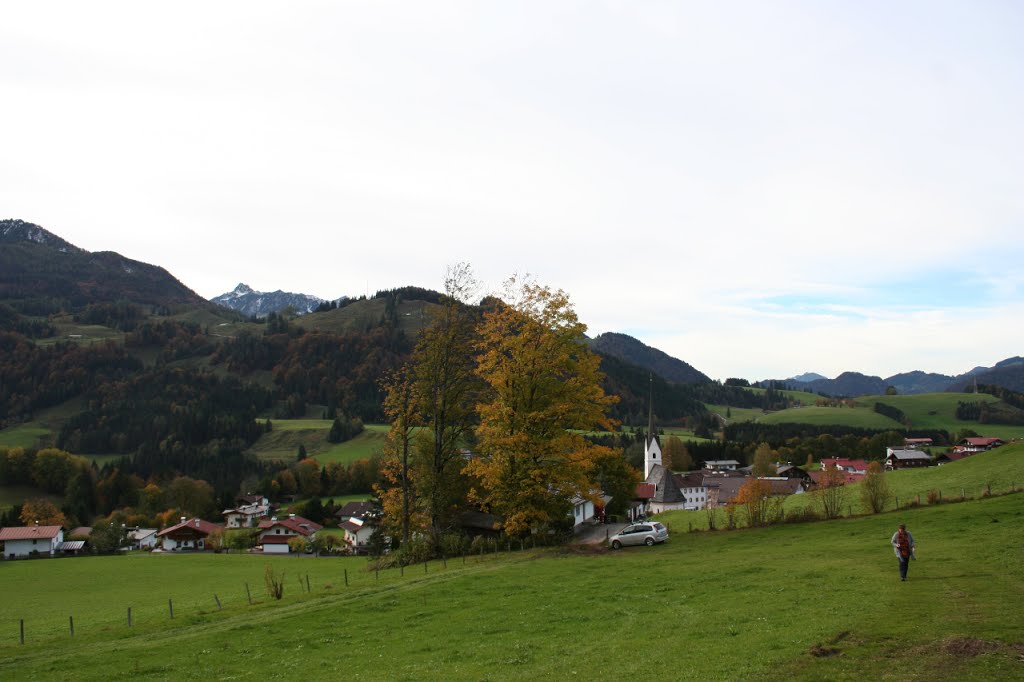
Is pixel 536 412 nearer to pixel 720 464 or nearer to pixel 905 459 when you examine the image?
pixel 905 459

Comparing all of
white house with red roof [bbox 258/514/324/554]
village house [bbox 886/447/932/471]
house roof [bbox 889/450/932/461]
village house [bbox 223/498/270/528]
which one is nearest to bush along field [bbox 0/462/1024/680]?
white house with red roof [bbox 258/514/324/554]

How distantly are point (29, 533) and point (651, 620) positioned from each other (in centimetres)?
11078

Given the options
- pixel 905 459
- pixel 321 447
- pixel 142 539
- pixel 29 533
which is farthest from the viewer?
pixel 321 447

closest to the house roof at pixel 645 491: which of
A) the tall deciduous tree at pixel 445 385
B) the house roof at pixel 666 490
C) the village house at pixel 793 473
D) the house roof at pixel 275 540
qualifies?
the house roof at pixel 666 490

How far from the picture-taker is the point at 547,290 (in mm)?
37906

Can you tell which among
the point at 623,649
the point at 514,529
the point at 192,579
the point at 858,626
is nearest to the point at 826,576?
the point at 858,626

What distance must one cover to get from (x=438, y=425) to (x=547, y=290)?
11.9 m

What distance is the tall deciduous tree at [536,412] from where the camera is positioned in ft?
117

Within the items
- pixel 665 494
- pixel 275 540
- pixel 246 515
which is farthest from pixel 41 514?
pixel 665 494

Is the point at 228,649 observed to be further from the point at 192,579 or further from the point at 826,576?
the point at 192,579

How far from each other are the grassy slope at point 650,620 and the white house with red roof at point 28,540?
78.8 m

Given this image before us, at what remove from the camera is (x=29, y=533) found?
96.7 metres

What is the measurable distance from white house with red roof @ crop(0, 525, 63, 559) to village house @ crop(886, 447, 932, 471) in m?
158

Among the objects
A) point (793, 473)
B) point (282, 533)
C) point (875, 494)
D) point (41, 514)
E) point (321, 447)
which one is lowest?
point (282, 533)
